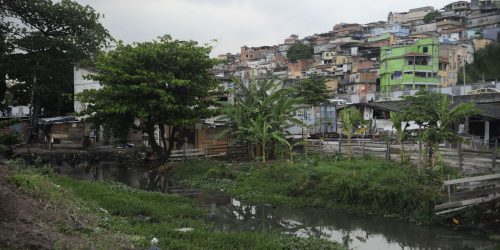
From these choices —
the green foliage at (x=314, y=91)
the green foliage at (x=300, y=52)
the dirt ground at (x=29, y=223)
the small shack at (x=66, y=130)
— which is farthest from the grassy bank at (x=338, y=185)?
the green foliage at (x=300, y=52)

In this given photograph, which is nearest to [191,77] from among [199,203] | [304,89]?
[199,203]

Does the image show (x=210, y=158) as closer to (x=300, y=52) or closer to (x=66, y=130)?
(x=66, y=130)

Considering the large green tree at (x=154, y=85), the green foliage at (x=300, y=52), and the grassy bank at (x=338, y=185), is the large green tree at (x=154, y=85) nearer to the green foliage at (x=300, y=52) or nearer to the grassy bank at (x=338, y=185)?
the grassy bank at (x=338, y=185)

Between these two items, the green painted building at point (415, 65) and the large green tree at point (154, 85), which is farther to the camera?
the green painted building at point (415, 65)

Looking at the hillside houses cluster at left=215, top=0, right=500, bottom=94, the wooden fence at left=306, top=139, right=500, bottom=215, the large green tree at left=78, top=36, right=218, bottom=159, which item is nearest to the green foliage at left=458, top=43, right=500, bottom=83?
the hillside houses cluster at left=215, top=0, right=500, bottom=94

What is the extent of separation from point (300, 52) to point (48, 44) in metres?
65.8

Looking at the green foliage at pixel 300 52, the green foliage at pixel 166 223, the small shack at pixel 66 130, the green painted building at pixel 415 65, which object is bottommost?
the green foliage at pixel 166 223

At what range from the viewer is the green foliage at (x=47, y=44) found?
3481 cm

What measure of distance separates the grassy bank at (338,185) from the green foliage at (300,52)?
74.7 metres

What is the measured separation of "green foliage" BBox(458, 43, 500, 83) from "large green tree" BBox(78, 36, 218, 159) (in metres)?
48.8

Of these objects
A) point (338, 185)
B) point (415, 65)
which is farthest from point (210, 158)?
point (415, 65)

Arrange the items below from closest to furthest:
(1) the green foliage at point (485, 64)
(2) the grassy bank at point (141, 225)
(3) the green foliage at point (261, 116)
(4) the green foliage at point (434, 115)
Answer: (2) the grassy bank at point (141, 225) < (4) the green foliage at point (434, 115) < (3) the green foliage at point (261, 116) < (1) the green foliage at point (485, 64)

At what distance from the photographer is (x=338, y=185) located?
637 inches

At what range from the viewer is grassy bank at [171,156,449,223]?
14453mm
